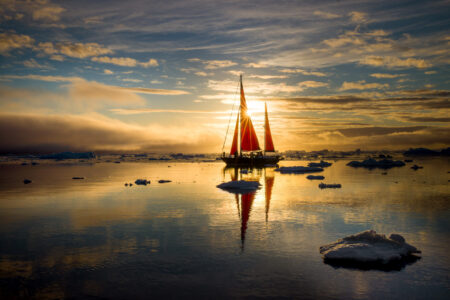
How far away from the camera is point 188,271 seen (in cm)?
1330

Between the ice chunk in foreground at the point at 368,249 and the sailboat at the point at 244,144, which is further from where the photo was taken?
the sailboat at the point at 244,144

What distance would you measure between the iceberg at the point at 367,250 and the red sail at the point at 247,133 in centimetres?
7698

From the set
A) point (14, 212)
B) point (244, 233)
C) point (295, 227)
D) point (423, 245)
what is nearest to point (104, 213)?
point (14, 212)

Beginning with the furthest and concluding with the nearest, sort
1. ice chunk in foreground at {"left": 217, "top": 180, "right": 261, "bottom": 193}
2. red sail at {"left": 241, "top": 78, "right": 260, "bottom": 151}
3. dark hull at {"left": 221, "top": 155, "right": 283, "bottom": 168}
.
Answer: dark hull at {"left": 221, "top": 155, "right": 283, "bottom": 168} → red sail at {"left": 241, "top": 78, "right": 260, "bottom": 151} → ice chunk in foreground at {"left": 217, "top": 180, "right": 261, "bottom": 193}

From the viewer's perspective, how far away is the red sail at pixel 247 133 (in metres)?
91.8

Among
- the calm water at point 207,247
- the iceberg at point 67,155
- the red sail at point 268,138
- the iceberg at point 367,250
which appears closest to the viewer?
the calm water at point 207,247

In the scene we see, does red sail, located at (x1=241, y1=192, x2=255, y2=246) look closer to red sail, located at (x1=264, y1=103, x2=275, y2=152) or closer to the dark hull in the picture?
the dark hull

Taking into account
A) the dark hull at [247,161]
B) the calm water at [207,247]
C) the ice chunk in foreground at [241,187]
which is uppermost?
the dark hull at [247,161]

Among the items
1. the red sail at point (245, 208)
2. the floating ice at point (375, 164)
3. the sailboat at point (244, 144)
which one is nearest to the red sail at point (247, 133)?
the sailboat at point (244, 144)

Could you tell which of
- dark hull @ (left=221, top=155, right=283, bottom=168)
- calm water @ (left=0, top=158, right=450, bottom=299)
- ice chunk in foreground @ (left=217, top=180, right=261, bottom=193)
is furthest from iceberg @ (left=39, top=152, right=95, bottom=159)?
ice chunk in foreground @ (left=217, top=180, right=261, bottom=193)

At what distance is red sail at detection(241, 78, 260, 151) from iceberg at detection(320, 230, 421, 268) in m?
77.0

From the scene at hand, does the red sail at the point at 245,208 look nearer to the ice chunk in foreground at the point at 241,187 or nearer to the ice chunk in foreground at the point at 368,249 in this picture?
the ice chunk in foreground at the point at 241,187

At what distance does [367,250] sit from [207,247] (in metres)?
7.14

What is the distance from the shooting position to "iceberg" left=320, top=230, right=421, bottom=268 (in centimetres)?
1417
